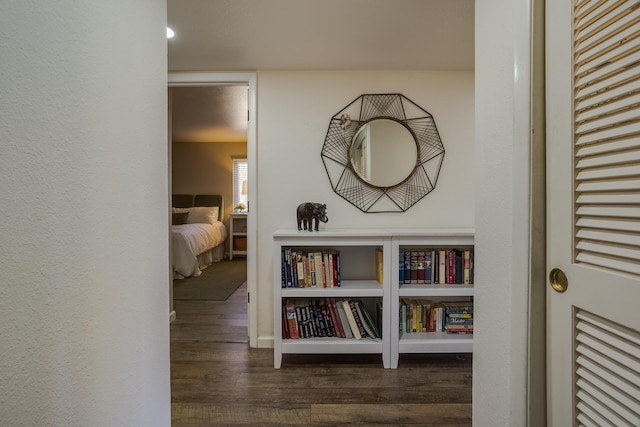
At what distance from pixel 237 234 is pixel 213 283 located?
2.14 meters

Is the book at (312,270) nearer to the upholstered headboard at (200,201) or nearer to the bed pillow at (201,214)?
the bed pillow at (201,214)

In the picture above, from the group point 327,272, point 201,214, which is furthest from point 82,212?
point 201,214

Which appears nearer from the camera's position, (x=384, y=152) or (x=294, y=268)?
(x=294, y=268)

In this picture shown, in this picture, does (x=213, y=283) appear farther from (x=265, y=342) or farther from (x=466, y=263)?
(x=466, y=263)

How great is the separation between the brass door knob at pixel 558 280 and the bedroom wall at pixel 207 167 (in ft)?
20.5

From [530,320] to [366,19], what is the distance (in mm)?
1636

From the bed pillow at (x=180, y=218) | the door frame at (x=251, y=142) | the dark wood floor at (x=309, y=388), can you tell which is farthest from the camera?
the bed pillow at (x=180, y=218)

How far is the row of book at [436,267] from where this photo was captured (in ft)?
7.45

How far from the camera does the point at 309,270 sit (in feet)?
7.36

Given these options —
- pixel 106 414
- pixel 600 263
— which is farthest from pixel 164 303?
pixel 600 263

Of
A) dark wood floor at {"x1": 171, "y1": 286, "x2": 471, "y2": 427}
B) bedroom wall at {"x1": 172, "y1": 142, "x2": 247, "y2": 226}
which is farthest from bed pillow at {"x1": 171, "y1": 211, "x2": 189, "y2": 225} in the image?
dark wood floor at {"x1": 171, "y1": 286, "x2": 471, "y2": 427}

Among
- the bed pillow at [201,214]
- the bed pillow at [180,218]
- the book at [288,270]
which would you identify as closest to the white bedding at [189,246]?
the bed pillow at [201,214]

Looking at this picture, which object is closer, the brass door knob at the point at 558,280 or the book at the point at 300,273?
the brass door knob at the point at 558,280

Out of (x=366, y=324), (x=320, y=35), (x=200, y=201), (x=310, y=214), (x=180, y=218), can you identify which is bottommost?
A: (x=366, y=324)
